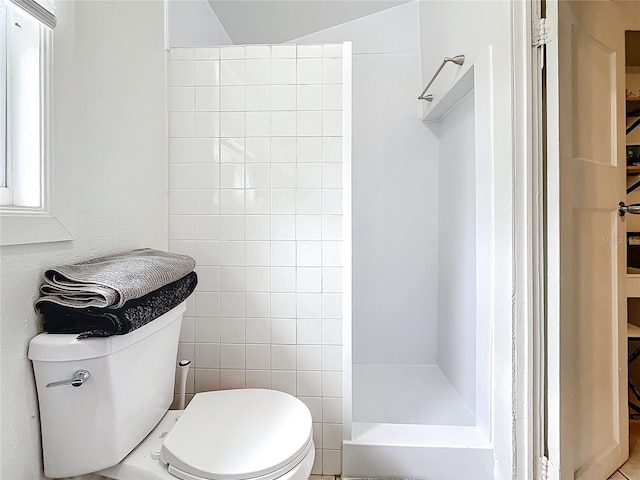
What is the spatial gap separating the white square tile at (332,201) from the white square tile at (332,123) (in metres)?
0.23

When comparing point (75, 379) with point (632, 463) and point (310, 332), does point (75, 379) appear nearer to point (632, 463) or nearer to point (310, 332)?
point (310, 332)

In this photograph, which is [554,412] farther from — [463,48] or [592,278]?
[463,48]

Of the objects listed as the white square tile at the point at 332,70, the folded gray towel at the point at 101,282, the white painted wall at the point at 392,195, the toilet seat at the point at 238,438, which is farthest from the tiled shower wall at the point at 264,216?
the white painted wall at the point at 392,195

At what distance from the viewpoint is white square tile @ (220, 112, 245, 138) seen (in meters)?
1.53

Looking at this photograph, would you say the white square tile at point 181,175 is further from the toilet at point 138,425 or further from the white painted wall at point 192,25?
the toilet at point 138,425

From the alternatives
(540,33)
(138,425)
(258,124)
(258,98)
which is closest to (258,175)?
(258,124)

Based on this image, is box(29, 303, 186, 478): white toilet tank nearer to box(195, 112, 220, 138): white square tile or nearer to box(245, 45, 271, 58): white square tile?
box(195, 112, 220, 138): white square tile

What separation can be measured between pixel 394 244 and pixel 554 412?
4.57 ft

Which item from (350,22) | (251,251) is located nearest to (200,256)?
(251,251)

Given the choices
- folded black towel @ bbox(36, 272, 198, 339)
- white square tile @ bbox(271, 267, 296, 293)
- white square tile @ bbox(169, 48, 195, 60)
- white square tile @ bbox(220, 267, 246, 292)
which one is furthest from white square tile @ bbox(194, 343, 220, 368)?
white square tile @ bbox(169, 48, 195, 60)

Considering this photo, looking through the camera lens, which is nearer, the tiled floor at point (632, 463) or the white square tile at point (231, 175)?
the tiled floor at point (632, 463)

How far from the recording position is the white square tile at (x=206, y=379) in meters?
1.55

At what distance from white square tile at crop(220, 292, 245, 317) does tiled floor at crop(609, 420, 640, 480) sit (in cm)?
154

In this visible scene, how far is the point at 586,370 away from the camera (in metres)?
1.30
